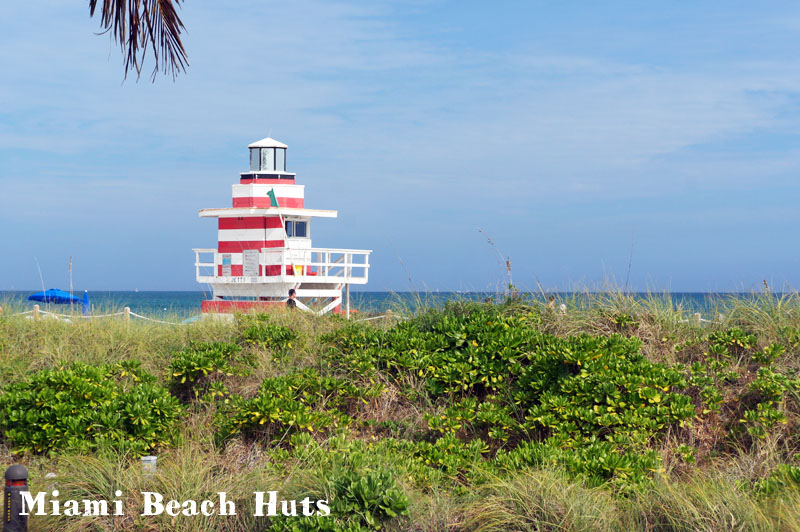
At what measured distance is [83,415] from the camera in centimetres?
665

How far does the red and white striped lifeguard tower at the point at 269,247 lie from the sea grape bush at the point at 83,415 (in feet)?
59.2

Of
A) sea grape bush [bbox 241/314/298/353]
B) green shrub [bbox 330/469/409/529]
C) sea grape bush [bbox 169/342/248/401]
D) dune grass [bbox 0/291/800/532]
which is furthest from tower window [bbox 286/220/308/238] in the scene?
green shrub [bbox 330/469/409/529]

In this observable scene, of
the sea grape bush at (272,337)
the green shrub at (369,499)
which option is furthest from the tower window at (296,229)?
the green shrub at (369,499)

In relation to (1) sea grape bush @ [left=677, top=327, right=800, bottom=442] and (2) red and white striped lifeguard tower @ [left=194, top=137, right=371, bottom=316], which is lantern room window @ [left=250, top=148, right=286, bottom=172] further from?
(1) sea grape bush @ [left=677, top=327, right=800, bottom=442]

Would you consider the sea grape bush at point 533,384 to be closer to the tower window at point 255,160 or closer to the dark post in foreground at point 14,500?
the dark post in foreground at point 14,500

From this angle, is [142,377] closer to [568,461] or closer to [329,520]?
[329,520]

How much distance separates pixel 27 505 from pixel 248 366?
3374 mm

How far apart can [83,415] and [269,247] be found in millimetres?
19178

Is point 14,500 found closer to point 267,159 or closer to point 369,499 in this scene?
point 369,499

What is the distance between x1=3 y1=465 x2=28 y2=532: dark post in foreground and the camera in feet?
15.9

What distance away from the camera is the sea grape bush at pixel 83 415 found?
6492 mm

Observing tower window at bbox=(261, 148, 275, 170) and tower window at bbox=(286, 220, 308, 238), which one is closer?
tower window at bbox=(286, 220, 308, 238)

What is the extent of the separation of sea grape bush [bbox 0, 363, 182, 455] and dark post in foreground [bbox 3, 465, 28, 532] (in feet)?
4.01

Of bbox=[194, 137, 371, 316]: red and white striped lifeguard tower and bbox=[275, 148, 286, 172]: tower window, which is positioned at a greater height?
bbox=[275, 148, 286, 172]: tower window
